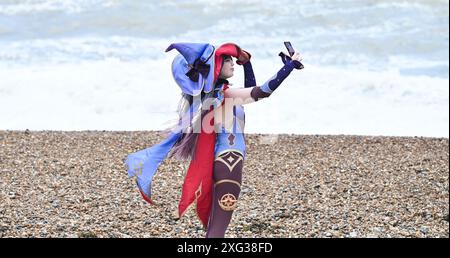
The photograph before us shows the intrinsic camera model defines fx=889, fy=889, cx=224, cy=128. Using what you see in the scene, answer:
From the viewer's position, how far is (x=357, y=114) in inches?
608

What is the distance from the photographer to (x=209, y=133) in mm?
5762

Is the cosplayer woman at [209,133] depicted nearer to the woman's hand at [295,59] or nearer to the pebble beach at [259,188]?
the woman's hand at [295,59]

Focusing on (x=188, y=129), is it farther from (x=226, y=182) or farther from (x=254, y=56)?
(x=254, y=56)

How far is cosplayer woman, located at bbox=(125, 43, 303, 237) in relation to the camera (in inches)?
223

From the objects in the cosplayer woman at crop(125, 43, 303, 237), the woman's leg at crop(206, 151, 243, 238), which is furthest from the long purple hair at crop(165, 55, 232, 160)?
the woman's leg at crop(206, 151, 243, 238)

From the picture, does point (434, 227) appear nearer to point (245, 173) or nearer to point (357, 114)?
point (245, 173)

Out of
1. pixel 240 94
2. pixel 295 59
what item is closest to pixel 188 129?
pixel 240 94

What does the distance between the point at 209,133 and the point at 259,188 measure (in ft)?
12.5

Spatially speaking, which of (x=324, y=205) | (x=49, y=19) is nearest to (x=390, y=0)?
(x=49, y=19)

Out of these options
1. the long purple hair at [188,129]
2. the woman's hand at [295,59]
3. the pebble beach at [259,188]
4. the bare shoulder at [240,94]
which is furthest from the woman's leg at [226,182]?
the pebble beach at [259,188]

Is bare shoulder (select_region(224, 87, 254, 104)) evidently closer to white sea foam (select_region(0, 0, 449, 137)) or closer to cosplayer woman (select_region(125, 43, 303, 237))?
cosplayer woman (select_region(125, 43, 303, 237))

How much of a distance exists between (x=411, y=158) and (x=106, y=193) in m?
4.16

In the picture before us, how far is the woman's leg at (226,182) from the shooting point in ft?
18.6

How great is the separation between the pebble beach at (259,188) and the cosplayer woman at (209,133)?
2.08 meters
